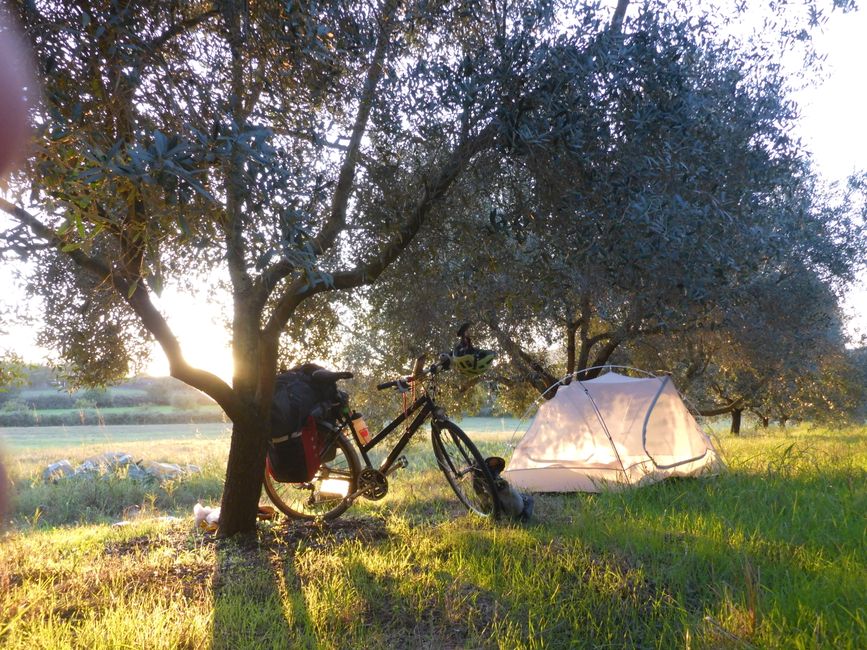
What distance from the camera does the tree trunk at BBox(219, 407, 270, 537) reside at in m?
6.03

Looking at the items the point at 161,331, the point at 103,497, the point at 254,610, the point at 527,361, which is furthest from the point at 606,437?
the point at 103,497

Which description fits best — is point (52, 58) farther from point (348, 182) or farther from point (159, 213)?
point (348, 182)

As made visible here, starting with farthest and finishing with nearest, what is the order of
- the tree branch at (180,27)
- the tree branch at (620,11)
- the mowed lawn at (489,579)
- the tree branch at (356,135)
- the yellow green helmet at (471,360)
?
the tree branch at (620,11)
the yellow green helmet at (471,360)
the tree branch at (356,135)
the tree branch at (180,27)
the mowed lawn at (489,579)

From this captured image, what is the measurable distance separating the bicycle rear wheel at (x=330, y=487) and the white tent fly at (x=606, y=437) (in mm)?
2953

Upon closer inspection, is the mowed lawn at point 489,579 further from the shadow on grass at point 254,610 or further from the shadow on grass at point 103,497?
the shadow on grass at point 103,497

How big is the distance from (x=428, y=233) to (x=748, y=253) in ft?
11.3

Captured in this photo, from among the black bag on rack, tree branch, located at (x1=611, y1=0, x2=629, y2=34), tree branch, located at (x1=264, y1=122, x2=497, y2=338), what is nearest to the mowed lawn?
the black bag on rack

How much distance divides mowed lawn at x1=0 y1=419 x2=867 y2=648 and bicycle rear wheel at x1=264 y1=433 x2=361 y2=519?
267 millimetres

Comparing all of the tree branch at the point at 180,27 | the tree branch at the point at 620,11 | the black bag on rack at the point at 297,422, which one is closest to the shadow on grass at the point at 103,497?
the black bag on rack at the point at 297,422

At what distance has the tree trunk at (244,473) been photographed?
6.03 m

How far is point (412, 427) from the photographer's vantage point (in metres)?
6.28

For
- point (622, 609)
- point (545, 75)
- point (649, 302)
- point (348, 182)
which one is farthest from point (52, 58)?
point (649, 302)

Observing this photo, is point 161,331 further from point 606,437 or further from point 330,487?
point 606,437

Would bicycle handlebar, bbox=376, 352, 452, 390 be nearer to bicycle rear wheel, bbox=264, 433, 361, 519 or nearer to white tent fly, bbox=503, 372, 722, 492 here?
bicycle rear wheel, bbox=264, 433, 361, 519
